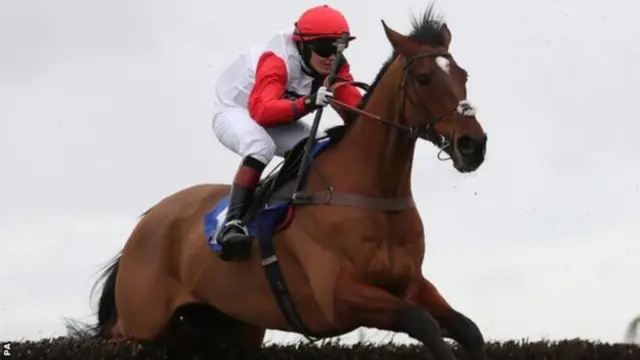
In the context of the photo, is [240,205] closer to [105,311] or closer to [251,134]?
[251,134]

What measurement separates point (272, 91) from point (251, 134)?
31 cm

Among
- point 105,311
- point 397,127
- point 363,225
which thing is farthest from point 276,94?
point 105,311

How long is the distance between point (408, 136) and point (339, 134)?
1.80 ft

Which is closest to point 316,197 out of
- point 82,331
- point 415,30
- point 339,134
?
point 339,134

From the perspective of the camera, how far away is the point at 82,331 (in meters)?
10.0

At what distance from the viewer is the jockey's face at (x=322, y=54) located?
8.16 metres

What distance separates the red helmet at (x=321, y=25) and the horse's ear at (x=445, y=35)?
680 millimetres

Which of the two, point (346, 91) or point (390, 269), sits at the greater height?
point (346, 91)

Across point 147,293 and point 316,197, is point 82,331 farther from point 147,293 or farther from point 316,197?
point 316,197

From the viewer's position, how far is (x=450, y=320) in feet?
25.1

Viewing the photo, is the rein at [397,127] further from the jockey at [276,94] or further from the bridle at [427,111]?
the jockey at [276,94]

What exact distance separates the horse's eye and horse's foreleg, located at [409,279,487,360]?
1.13 metres

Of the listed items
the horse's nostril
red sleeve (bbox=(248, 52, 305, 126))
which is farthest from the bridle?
red sleeve (bbox=(248, 52, 305, 126))

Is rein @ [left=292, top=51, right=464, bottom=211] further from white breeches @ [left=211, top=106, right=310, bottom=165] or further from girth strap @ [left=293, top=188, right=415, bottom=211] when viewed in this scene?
white breeches @ [left=211, top=106, right=310, bottom=165]
